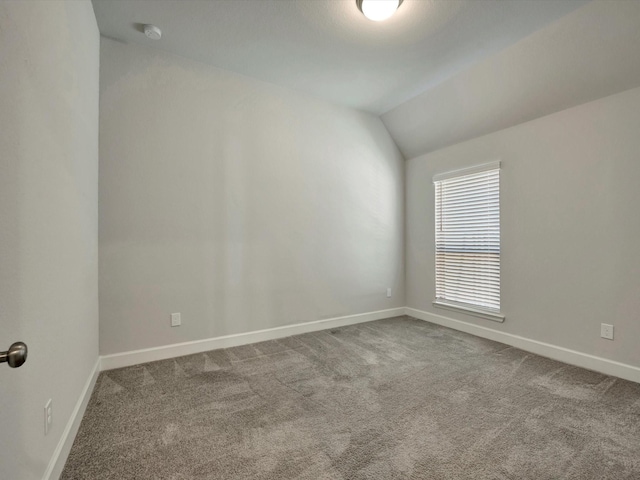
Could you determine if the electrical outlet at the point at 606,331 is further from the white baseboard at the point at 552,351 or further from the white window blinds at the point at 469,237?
the white window blinds at the point at 469,237

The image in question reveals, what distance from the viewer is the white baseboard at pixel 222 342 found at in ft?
8.47

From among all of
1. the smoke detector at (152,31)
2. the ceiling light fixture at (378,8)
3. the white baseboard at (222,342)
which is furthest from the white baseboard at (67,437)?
the ceiling light fixture at (378,8)

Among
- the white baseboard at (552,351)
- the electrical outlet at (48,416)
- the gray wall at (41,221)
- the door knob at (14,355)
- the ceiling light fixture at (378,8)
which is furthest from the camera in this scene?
the white baseboard at (552,351)

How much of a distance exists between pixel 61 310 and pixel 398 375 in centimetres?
230

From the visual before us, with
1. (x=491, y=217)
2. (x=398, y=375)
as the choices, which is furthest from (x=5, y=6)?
(x=491, y=217)

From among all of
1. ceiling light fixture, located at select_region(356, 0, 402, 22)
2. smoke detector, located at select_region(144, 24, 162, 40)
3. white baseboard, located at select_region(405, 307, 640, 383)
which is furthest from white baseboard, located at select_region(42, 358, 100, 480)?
white baseboard, located at select_region(405, 307, 640, 383)

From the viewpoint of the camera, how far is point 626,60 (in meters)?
2.26

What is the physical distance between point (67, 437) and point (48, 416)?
0.36m

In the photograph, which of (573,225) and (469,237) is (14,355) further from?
(469,237)

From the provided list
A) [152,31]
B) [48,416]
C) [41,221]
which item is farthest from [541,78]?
[48,416]

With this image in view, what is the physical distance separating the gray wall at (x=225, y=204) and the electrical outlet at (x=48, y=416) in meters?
Answer: 1.35

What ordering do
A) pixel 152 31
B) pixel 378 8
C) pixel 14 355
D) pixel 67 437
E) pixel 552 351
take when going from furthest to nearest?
pixel 552 351 < pixel 152 31 < pixel 378 8 < pixel 67 437 < pixel 14 355

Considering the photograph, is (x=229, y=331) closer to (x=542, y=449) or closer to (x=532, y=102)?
(x=542, y=449)

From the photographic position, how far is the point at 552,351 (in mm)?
2824
